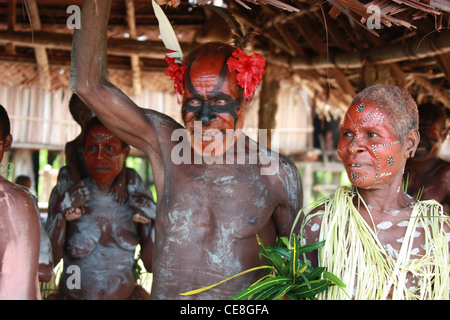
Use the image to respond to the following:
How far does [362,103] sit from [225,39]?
2863 millimetres

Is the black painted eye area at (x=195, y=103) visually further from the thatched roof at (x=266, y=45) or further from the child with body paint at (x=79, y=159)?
the child with body paint at (x=79, y=159)

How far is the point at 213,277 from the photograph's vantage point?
2783mm

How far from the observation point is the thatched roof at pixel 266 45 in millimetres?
4164

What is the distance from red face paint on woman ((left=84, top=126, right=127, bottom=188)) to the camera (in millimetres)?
3732

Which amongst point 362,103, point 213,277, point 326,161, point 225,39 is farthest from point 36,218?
point 326,161

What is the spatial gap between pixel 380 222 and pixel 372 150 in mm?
327

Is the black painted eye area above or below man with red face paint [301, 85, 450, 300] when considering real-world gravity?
above

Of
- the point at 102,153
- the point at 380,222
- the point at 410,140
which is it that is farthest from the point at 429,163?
the point at 102,153

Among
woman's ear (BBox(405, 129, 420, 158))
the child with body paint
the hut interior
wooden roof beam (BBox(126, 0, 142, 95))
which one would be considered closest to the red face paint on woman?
the child with body paint

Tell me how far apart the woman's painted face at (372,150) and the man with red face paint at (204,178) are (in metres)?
0.69

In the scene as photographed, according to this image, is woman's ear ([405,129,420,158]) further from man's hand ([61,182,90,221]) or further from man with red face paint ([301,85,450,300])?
man's hand ([61,182,90,221])

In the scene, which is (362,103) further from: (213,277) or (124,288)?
(124,288)

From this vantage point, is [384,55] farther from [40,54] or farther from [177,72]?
[40,54]

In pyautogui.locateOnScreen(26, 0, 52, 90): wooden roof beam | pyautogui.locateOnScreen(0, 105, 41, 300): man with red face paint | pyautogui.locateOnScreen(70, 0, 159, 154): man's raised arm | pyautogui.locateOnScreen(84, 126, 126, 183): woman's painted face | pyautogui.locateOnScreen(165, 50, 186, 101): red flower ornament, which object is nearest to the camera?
pyautogui.locateOnScreen(0, 105, 41, 300): man with red face paint
